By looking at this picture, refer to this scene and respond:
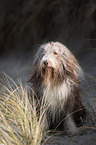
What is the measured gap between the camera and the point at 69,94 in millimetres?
2748

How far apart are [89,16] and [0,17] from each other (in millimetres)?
3062

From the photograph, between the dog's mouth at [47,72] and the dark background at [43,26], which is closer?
the dog's mouth at [47,72]

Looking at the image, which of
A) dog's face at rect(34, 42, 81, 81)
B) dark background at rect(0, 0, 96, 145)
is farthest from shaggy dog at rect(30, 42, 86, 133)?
dark background at rect(0, 0, 96, 145)

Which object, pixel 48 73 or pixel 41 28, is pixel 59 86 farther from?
pixel 41 28

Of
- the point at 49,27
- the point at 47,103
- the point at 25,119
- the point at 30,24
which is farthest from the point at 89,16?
the point at 25,119

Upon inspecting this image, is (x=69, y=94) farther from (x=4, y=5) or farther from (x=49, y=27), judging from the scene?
(x=4, y=5)

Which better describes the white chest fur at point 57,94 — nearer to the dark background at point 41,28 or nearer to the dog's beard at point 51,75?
the dog's beard at point 51,75

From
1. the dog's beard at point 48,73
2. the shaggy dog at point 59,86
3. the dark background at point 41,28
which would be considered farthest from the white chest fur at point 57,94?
the dark background at point 41,28

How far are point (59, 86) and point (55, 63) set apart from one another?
0.89ft

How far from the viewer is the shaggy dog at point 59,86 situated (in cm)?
272

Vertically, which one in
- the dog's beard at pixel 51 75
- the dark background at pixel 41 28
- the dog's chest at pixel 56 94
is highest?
the dark background at pixel 41 28

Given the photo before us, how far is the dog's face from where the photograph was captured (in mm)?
2658

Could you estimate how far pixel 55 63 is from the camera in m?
2.68

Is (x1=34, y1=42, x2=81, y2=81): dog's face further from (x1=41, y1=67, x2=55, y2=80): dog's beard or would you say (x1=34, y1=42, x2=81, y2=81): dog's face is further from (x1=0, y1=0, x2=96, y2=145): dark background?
(x1=0, y1=0, x2=96, y2=145): dark background
